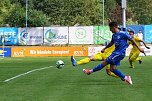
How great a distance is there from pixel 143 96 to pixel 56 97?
2172mm

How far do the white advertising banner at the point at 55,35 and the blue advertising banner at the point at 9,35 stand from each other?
3.53 meters

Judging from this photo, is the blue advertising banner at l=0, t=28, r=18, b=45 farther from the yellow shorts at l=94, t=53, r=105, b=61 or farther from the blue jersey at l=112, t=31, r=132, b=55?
the blue jersey at l=112, t=31, r=132, b=55

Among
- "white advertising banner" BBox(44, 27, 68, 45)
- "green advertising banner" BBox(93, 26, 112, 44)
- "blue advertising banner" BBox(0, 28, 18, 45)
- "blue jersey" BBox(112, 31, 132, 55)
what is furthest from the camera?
→ "blue advertising banner" BBox(0, 28, 18, 45)

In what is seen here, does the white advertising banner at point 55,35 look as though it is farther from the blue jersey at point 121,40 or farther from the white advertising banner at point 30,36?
the blue jersey at point 121,40

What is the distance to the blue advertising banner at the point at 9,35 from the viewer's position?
191ft

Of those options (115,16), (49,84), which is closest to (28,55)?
(49,84)

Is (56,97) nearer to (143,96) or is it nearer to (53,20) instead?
(143,96)

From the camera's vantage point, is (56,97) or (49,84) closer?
(56,97)

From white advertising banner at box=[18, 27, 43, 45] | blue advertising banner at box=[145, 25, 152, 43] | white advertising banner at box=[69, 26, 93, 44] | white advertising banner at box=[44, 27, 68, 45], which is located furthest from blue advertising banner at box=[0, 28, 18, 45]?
blue advertising banner at box=[145, 25, 152, 43]

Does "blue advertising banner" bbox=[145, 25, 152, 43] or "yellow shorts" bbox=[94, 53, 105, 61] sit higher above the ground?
"blue advertising banner" bbox=[145, 25, 152, 43]

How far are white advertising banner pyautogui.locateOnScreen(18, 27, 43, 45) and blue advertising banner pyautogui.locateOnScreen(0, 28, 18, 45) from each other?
0.58m

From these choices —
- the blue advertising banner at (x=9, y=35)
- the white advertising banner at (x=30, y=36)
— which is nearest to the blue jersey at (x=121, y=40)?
the white advertising banner at (x=30, y=36)

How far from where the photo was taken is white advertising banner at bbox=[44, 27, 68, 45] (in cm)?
5766

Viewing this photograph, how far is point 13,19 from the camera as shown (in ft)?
226
